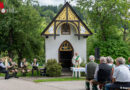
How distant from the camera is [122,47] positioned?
2438 cm

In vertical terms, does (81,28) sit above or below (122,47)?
above

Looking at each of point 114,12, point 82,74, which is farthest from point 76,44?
point 114,12

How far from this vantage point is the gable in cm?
2112

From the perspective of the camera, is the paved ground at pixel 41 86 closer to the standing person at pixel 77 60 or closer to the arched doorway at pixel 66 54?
the standing person at pixel 77 60

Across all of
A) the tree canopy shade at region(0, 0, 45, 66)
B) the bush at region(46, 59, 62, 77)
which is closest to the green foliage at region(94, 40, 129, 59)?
the bush at region(46, 59, 62, 77)

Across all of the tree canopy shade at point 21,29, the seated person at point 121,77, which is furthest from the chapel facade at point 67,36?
the seated person at point 121,77

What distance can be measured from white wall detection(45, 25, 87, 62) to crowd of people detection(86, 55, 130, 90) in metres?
10.6

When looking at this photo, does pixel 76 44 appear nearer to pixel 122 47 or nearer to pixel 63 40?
pixel 63 40

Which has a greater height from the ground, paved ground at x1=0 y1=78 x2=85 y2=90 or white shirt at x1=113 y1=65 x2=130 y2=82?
white shirt at x1=113 y1=65 x2=130 y2=82

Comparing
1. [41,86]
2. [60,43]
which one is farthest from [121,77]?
[60,43]

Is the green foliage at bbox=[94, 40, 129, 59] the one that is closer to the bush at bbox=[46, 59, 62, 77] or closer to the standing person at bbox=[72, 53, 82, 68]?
the standing person at bbox=[72, 53, 82, 68]

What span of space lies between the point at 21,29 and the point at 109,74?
1660 cm

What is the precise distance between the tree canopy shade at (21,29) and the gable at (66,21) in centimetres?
474

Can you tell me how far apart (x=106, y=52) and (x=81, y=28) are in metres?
4.52
